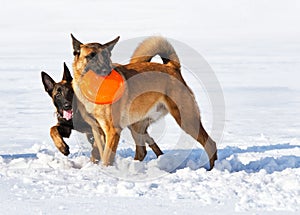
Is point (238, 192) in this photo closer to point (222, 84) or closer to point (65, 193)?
point (65, 193)

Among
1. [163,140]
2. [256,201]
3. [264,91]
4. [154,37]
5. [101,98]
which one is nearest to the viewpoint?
[256,201]

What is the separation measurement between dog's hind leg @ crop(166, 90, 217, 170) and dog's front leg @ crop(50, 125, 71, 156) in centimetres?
113

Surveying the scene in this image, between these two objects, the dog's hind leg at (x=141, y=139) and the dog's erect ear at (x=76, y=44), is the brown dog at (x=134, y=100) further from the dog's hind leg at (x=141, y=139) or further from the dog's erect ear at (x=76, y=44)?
the dog's hind leg at (x=141, y=139)

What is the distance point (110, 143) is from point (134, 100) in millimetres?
533

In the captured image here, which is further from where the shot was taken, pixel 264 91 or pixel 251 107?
pixel 264 91

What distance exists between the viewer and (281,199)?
4.35 metres

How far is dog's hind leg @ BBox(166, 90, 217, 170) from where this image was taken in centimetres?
584

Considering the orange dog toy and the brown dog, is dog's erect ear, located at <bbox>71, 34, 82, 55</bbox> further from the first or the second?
the orange dog toy

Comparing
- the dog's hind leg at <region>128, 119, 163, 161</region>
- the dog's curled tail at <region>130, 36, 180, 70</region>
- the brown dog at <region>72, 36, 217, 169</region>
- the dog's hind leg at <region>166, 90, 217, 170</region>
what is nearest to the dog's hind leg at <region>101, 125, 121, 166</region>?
the brown dog at <region>72, 36, 217, 169</region>

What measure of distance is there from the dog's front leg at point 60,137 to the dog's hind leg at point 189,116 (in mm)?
1131

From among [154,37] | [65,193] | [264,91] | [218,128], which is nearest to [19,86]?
[264,91]

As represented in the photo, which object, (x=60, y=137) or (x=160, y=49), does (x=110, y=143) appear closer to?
(x=60, y=137)

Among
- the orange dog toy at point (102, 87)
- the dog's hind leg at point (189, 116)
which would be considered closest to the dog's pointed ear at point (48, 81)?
the orange dog toy at point (102, 87)

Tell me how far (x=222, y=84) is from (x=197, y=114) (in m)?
7.95
